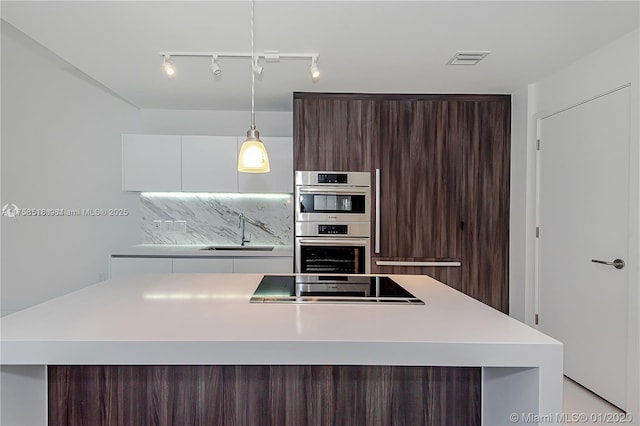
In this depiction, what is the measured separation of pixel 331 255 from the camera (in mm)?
3551

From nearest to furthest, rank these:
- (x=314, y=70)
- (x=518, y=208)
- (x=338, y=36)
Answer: (x=338, y=36)
(x=314, y=70)
(x=518, y=208)

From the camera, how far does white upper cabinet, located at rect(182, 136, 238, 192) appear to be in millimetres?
3844

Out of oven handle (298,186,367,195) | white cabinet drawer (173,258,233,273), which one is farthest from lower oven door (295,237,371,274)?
white cabinet drawer (173,258,233,273)

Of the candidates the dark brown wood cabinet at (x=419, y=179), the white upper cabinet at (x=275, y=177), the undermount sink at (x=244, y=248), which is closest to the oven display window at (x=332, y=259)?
the dark brown wood cabinet at (x=419, y=179)

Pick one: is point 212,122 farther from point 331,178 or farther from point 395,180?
point 395,180

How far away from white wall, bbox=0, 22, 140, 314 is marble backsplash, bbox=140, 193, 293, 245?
30 centimetres

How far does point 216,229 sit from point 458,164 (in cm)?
250

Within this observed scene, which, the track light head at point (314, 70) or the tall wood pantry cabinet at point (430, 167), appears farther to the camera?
the tall wood pantry cabinet at point (430, 167)

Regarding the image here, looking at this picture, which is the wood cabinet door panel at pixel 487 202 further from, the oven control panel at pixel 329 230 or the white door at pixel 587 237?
the oven control panel at pixel 329 230

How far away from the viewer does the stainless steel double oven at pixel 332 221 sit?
3.53 m

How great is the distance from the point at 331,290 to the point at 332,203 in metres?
1.76

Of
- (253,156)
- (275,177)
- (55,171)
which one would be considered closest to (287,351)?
(253,156)

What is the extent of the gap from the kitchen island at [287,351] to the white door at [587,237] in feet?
4.78

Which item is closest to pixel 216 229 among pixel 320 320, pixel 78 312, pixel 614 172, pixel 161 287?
pixel 161 287
